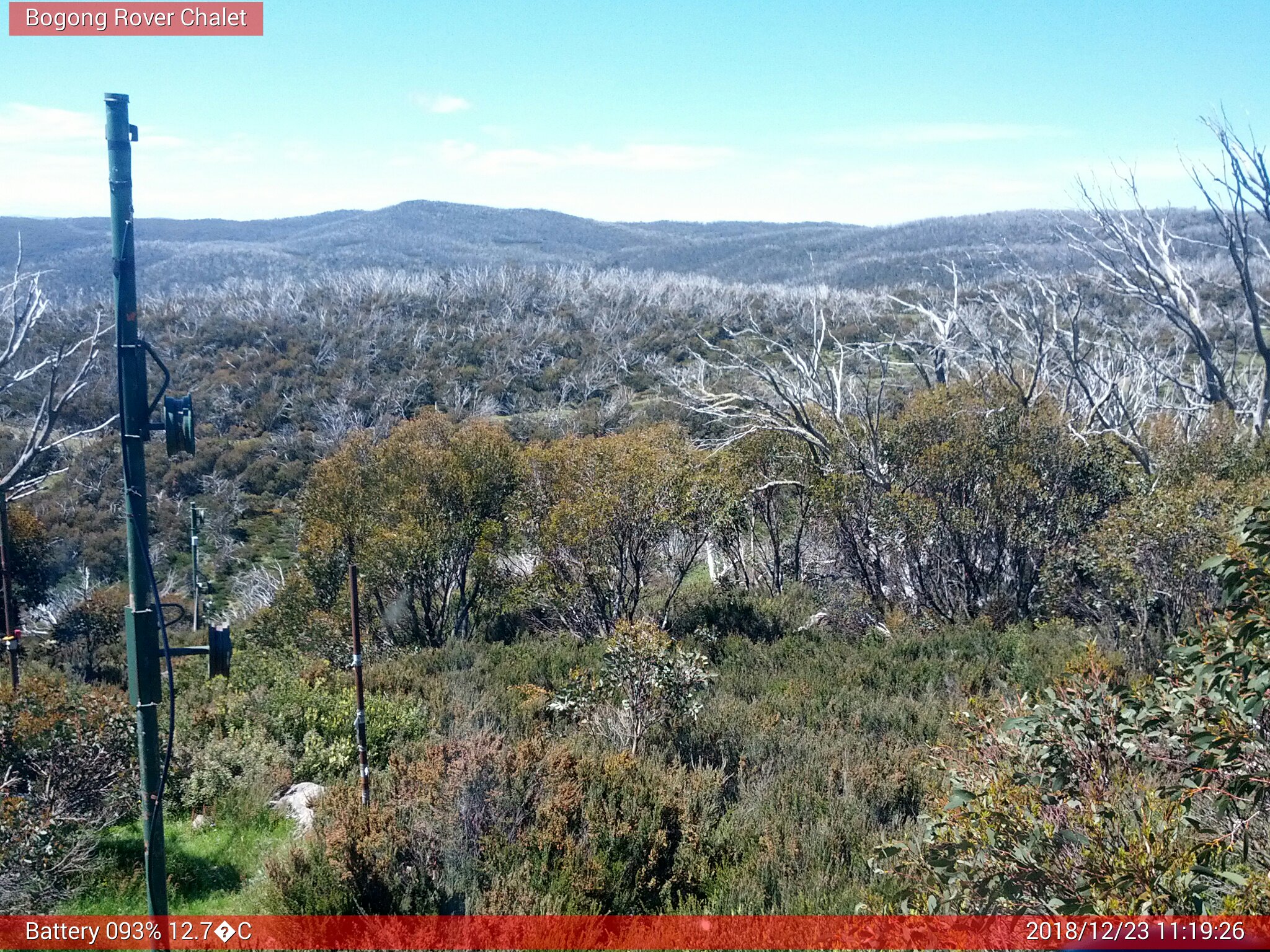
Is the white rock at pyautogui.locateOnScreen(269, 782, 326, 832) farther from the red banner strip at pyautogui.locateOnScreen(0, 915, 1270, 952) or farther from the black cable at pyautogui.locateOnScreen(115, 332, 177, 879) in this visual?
the black cable at pyautogui.locateOnScreen(115, 332, 177, 879)

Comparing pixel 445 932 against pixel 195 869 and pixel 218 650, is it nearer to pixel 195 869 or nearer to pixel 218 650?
pixel 218 650

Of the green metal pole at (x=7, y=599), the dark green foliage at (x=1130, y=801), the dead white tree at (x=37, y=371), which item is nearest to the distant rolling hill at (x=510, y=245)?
the dead white tree at (x=37, y=371)

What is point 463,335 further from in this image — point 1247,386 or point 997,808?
point 997,808

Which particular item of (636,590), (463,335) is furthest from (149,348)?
(463,335)

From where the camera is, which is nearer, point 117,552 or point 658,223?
point 117,552

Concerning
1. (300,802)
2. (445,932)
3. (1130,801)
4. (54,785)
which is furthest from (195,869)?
(1130,801)

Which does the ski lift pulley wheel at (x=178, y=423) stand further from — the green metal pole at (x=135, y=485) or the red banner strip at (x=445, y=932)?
the red banner strip at (x=445, y=932)
